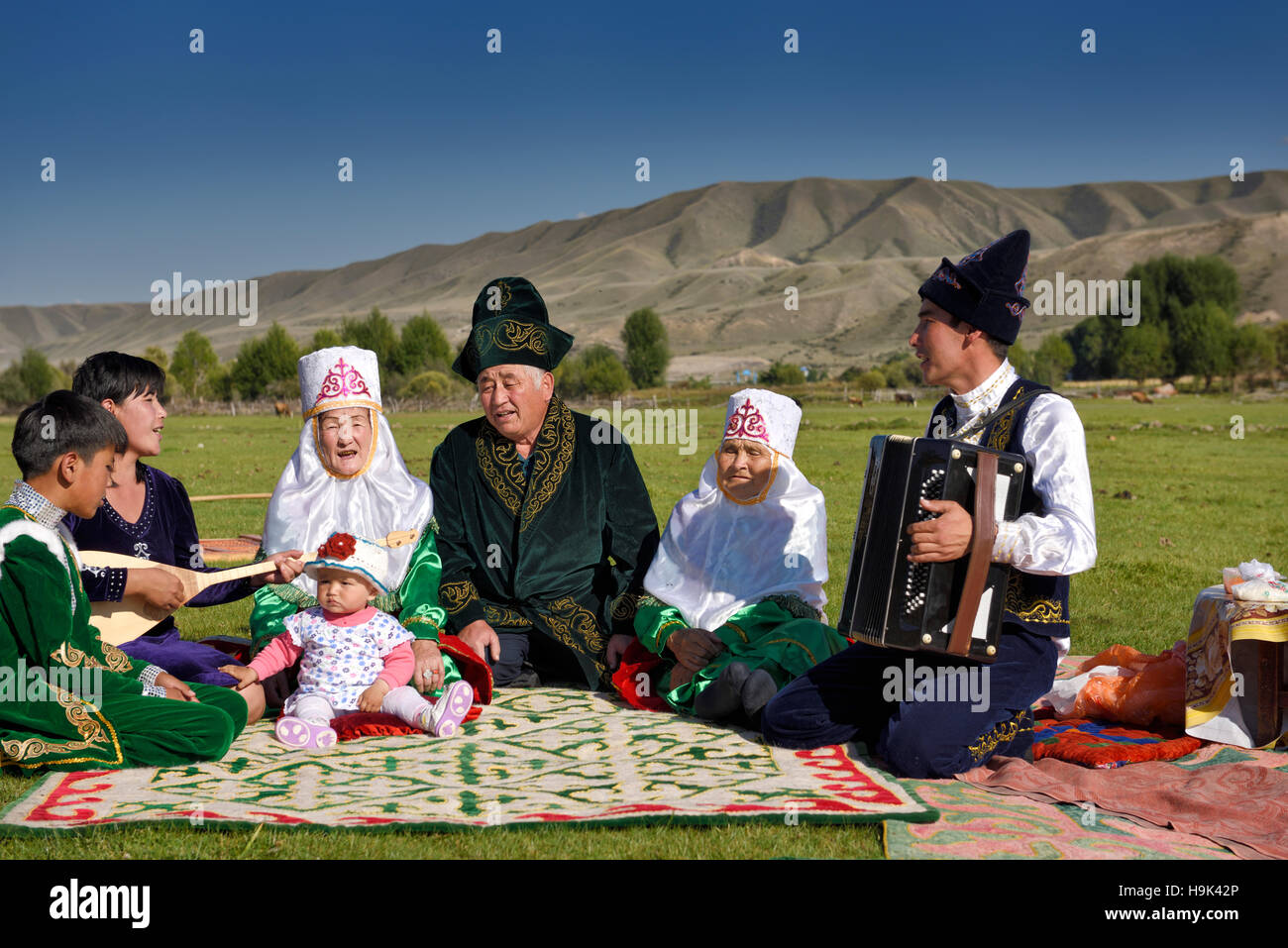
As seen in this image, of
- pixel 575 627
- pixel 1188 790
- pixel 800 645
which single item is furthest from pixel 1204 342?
pixel 1188 790

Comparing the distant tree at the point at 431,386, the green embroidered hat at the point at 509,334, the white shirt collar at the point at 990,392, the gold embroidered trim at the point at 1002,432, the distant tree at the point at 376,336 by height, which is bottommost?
the gold embroidered trim at the point at 1002,432

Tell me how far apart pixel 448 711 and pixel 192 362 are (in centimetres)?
12520

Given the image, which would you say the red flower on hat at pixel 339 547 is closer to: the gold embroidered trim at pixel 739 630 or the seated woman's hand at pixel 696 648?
the seated woman's hand at pixel 696 648

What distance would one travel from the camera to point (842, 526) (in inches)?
631

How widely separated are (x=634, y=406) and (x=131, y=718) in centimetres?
5978

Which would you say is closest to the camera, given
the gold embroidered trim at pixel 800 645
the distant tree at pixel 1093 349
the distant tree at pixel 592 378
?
the gold embroidered trim at pixel 800 645

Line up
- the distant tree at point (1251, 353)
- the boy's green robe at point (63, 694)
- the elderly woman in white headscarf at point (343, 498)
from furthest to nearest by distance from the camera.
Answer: the distant tree at point (1251, 353), the elderly woman in white headscarf at point (343, 498), the boy's green robe at point (63, 694)

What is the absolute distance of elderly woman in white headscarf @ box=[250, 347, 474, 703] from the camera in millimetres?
6387

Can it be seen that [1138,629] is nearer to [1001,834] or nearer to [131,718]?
[1001,834]

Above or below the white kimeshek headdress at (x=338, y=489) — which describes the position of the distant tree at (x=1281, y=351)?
above

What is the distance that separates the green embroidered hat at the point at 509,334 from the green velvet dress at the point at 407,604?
1.15m

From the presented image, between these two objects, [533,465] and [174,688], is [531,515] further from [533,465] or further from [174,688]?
[174,688]

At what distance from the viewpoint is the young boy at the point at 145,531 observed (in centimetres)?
593

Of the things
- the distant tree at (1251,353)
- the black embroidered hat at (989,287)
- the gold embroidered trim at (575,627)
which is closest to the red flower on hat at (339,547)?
the gold embroidered trim at (575,627)
